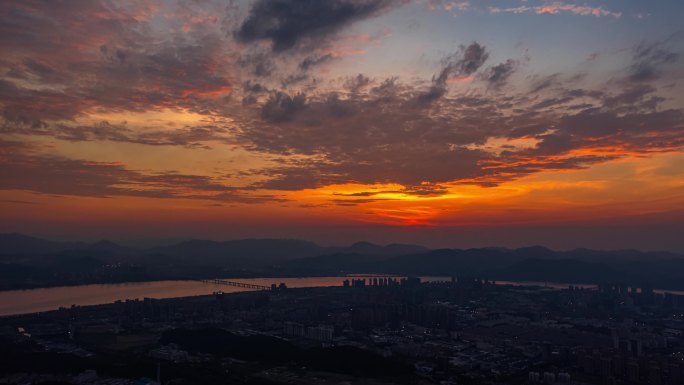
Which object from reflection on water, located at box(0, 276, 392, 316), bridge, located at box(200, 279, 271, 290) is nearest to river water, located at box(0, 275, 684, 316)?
reflection on water, located at box(0, 276, 392, 316)

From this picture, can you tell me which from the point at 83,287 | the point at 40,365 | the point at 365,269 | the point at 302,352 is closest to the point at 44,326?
the point at 40,365

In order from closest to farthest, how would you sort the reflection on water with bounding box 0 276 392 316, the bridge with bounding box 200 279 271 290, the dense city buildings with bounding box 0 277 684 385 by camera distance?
1. the dense city buildings with bounding box 0 277 684 385
2. the reflection on water with bounding box 0 276 392 316
3. the bridge with bounding box 200 279 271 290

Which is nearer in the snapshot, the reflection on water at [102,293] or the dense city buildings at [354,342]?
the dense city buildings at [354,342]

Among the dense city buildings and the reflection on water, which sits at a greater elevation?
the reflection on water

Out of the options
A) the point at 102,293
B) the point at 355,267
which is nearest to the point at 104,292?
the point at 102,293

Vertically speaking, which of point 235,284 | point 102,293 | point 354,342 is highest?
point 235,284

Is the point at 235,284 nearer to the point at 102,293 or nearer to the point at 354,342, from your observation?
the point at 102,293

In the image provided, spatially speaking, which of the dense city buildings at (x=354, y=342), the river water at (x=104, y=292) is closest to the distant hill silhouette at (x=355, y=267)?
the river water at (x=104, y=292)

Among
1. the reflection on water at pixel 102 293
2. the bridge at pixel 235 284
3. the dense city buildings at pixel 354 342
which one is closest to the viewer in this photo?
the dense city buildings at pixel 354 342

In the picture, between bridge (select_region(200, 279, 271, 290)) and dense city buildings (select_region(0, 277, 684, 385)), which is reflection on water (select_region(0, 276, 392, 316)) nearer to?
bridge (select_region(200, 279, 271, 290))

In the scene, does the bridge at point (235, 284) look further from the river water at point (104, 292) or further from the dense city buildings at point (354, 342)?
the dense city buildings at point (354, 342)

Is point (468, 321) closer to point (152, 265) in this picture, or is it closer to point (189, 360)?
point (189, 360)
